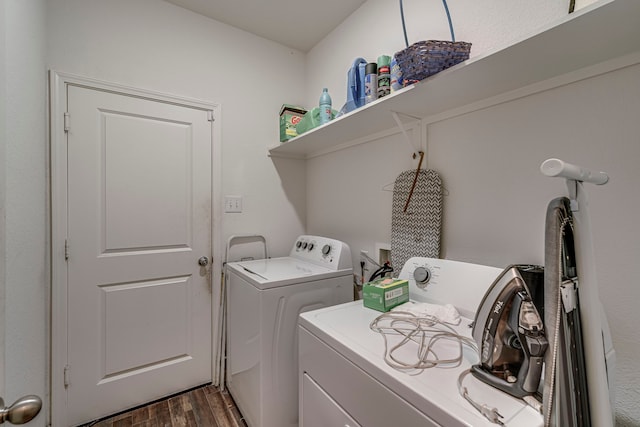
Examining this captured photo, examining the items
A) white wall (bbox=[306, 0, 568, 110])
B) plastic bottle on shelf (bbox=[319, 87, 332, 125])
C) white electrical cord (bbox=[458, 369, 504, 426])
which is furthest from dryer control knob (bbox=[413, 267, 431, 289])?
plastic bottle on shelf (bbox=[319, 87, 332, 125])

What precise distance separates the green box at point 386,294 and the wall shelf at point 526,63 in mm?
825

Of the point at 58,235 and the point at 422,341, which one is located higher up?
the point at 58,235

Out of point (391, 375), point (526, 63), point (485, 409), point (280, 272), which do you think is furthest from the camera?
point (280, 272)

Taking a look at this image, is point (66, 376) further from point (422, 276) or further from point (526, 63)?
point (526, 63)

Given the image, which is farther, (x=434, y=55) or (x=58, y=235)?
(x=58, y=235)

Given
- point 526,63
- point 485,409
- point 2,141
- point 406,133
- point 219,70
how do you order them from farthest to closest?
point 219,70, point 406,133, point 526,63, point 2,141, point 485,409

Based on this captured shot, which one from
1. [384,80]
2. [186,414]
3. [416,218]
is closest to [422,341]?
[416,218]

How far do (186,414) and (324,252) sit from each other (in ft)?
4.37

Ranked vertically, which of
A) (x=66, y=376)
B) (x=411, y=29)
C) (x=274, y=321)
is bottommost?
(x=66, y=376)

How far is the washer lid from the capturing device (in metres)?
1.53

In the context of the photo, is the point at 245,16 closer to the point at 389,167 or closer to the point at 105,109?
the point at 105,109

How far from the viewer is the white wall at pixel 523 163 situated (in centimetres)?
90

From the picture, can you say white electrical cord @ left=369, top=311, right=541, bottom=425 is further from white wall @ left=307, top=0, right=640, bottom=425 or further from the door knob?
the door knob

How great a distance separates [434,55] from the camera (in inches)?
41.0
